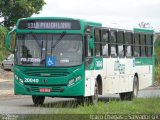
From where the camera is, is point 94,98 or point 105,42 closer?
point 94,98

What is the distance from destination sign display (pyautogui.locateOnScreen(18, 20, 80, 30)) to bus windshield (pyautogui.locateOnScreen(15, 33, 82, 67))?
0.27m

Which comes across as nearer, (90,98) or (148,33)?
(90,98)

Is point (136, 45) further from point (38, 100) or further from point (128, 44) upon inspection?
point (38, 100)

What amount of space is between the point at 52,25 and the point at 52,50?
894mm

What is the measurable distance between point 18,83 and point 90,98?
8.16 feet

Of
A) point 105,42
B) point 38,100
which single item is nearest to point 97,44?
point 105,42

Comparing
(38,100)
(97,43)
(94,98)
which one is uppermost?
(97,43)

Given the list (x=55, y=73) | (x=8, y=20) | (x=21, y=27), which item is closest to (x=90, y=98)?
(x=55, y=73)

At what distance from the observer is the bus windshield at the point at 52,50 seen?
2152 cm

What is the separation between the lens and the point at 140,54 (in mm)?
28266

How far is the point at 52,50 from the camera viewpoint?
850 inches

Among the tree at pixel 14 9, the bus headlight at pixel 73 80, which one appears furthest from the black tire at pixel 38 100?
the tree at pixel 14 9

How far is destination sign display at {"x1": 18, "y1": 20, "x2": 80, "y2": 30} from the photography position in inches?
860

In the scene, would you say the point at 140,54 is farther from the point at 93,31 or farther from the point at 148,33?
the point at 93,31
